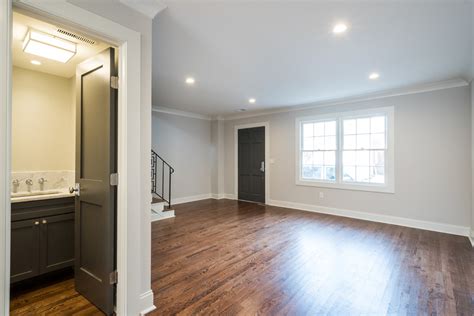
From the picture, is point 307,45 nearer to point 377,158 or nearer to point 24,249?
point 377,158

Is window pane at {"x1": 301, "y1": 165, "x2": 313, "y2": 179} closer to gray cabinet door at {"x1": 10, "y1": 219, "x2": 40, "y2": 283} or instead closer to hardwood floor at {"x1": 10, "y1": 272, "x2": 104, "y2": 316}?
hardwood floor at {"x1": 10, "y1": 272, "x2": 104, "y2": 316}

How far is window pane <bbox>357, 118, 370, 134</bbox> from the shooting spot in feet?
15.4

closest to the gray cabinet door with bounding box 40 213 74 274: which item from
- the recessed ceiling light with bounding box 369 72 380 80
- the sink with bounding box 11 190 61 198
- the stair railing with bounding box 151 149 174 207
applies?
the sink with bounding box 11 190 61 198

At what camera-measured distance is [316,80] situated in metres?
3.75

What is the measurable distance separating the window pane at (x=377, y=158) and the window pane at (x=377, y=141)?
0.10 m

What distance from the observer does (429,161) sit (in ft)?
13.2

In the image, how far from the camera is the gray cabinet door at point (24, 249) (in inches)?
81.7

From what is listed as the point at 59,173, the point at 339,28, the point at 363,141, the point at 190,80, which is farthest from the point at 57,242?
the point at 363,141

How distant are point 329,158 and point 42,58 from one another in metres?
5.06

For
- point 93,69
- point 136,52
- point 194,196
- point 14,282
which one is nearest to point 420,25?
point 136,52

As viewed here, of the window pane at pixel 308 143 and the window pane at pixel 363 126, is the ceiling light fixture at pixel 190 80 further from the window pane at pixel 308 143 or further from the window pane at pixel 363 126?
the window pane at pixel 363 126

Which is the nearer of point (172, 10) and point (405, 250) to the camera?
point (172, 10)

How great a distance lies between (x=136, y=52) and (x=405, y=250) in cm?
390

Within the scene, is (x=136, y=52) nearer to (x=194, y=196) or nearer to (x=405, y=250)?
(x=405, y=250)
